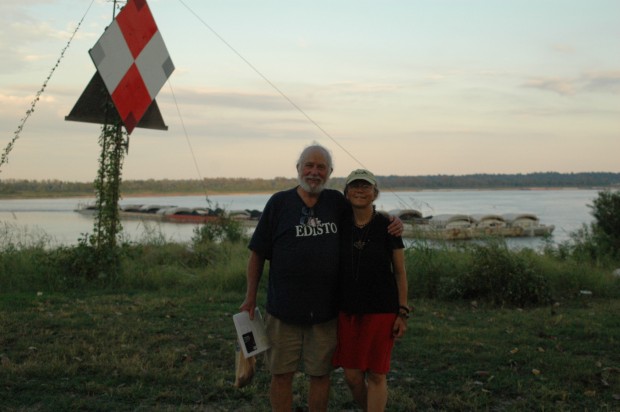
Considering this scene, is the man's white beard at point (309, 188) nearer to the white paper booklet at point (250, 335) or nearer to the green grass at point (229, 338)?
the white paper booklet at point (250, 335)

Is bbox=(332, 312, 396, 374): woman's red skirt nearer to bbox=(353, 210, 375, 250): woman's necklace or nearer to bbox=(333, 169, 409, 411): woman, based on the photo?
bbox=(333, 169, 409, 411): woman

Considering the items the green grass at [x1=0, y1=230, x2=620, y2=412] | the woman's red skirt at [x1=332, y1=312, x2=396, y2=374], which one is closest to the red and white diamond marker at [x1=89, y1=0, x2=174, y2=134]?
the green grass at [x1=0, y1=230, x2=620, y2=412]

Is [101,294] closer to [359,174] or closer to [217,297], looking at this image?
[217,297]

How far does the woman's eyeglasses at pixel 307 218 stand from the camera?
3.84 metres

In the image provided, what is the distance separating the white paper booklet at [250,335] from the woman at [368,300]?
0.48 m

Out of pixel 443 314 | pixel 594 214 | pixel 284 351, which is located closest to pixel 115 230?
pixel 443 314

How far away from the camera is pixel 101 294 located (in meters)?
8.62

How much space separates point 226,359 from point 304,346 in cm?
188

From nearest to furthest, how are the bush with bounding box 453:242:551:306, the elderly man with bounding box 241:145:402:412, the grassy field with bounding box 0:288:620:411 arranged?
the elderly man with bounding box 241:145:402:412
the grassy field with bounding box 0:288:620:411
the bush with bounding box 453:242:551:306

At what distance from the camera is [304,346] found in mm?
3928

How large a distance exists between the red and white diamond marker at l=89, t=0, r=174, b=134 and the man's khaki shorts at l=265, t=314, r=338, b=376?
6291mm

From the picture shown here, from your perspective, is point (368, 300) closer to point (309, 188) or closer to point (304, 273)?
point (304, 273)

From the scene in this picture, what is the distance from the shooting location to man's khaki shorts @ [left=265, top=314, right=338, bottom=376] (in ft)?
12.7

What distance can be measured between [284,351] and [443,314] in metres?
4.24
